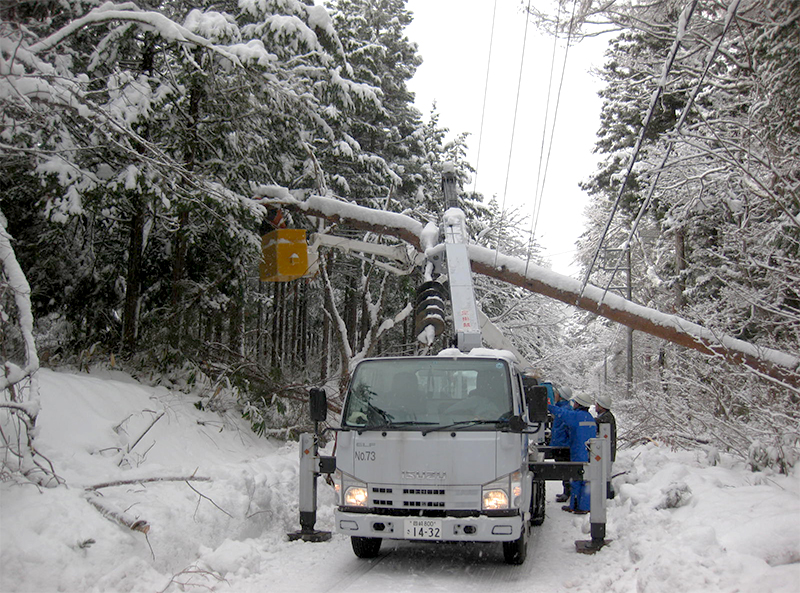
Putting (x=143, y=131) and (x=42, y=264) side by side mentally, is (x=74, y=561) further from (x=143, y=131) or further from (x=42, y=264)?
(x=143, y=131)

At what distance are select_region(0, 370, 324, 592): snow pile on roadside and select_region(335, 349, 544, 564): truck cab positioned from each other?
155 centimetres

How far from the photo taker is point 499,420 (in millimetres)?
6621

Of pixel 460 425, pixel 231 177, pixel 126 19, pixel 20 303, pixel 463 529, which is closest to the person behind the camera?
pixel 20 303

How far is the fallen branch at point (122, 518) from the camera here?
19.2 feet

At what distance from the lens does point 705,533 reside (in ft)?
18.6

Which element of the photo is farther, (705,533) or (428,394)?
(428,394)

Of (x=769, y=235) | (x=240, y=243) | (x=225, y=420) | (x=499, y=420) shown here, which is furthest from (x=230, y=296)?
(x=769, y=235)

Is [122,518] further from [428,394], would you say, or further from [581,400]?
[581,400]

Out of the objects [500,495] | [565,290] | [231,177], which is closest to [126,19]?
[231,177]

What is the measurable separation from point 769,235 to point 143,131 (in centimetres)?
1092

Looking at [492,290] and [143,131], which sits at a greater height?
[143,131]

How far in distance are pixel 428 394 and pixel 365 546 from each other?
1754 mm

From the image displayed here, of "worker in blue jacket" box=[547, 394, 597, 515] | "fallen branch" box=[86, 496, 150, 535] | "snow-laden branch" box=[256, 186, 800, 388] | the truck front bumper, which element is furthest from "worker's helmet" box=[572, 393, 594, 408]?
"fallen branch" box=[86, 496, 150, 535]

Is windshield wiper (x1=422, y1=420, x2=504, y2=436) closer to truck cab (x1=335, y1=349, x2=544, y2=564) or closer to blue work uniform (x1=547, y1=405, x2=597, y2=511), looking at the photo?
truck cab (x1=335, y1=349, x2=544, y2=564)
